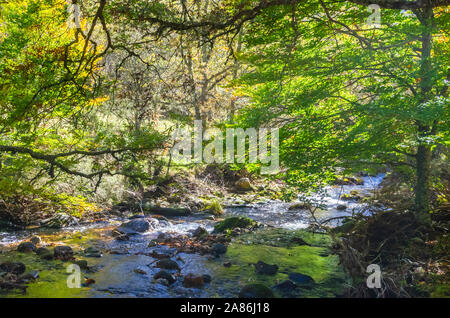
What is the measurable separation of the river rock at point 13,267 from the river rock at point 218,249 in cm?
362

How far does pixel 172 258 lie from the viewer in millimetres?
7332

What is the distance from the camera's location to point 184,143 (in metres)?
12.7

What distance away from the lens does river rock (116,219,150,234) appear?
9438mm

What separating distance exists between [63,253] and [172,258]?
215 centimetres

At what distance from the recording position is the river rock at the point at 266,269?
6490 mm

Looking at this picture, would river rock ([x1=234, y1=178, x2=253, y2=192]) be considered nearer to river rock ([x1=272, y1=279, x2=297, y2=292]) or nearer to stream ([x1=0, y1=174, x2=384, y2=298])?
stream ([x1=0, y1=174, x2=384, y2=298])

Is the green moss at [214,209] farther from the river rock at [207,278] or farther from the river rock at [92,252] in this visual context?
the river rock at [207,278]

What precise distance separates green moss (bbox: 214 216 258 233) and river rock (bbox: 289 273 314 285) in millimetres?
3558

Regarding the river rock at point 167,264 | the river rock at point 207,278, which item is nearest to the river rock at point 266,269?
the river rock at point 207,278

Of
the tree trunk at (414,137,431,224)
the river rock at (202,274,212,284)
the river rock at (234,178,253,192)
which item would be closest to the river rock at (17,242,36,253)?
the river rock at (202,274,212,284)

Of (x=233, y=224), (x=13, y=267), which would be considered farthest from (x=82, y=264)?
(x=233, y=224)

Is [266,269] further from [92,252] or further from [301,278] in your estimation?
[92,252]
